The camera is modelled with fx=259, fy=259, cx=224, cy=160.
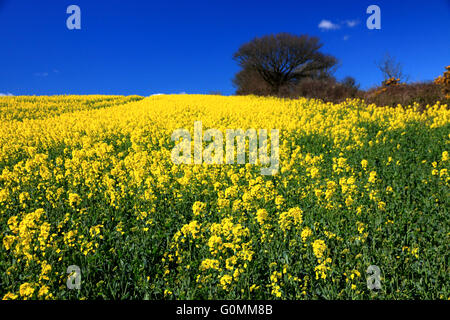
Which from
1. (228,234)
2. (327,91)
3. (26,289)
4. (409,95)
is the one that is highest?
(327,91)

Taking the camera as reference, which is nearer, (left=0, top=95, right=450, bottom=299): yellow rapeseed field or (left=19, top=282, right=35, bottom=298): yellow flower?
(left=19, top=282, right=35, bottom=298): yellow flower

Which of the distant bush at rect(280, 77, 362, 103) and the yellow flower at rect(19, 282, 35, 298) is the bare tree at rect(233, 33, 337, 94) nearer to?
the distant bush at rect(280, 77, 362, 103)

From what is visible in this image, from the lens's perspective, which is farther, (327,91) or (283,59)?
(283,59)

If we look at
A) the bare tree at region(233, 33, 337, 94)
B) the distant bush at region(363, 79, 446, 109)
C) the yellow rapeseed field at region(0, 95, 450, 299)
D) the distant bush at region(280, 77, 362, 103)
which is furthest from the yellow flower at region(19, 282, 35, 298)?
the bare tree at region(233, 33, 337, 94)

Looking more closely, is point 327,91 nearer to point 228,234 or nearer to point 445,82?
point 445,82

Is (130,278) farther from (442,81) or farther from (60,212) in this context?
(442,81)

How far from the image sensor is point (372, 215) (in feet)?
13.2

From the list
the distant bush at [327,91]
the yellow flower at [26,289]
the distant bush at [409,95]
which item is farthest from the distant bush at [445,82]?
the yellow flower at [26,289]

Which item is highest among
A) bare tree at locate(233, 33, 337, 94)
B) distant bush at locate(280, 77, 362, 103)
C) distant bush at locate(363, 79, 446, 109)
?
bare tree at locate(233, 33, 337, 94)

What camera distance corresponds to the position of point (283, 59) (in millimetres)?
37844

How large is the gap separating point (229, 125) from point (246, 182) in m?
6.66

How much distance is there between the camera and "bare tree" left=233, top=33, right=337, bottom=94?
37281 mm

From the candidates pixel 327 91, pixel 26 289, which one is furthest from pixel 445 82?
pixel 26 289
